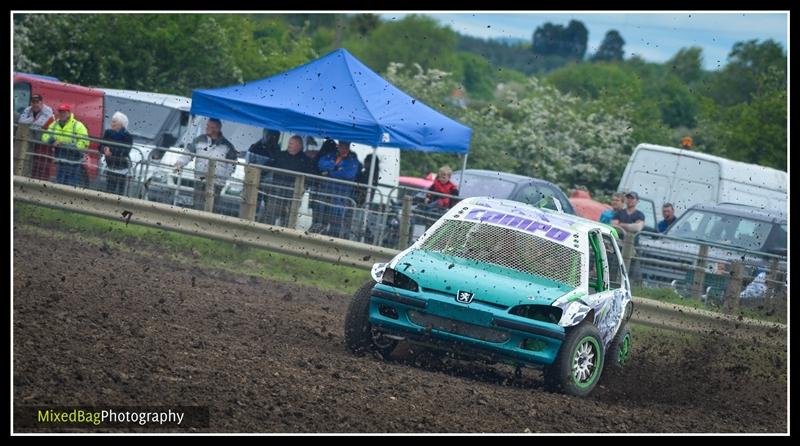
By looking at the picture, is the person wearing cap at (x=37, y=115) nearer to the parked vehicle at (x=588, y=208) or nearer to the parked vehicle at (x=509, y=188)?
the parked vehicle at (x=509, y=188)

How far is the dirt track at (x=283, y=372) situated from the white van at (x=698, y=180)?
9831mm

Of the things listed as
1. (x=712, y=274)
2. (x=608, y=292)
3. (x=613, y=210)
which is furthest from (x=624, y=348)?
(x=613, y=210)

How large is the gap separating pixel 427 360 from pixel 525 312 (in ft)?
4.10

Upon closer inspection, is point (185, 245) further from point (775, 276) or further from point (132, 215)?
point (775, 276)

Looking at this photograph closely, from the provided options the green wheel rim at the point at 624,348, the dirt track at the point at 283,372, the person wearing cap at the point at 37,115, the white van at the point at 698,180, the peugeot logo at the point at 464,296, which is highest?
the white van at the point at 698,180

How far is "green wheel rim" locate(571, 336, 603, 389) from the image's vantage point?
10.0m

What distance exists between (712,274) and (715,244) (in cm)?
51

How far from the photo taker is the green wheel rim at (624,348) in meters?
11.3

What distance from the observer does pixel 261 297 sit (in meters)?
13.8

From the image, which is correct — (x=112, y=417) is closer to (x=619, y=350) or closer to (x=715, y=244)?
(x=619, y=350)

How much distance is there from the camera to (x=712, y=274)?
16047mm

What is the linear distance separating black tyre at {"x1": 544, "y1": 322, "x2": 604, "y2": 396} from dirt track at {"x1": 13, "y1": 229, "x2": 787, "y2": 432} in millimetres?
131

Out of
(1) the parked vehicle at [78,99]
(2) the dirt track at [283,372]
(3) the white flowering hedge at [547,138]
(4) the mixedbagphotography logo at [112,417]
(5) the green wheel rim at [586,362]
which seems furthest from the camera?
(3) the white flowering hedge at [547,138]

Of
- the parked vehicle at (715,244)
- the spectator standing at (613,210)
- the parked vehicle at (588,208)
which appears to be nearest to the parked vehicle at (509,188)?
the spectator standing at (613,210)
